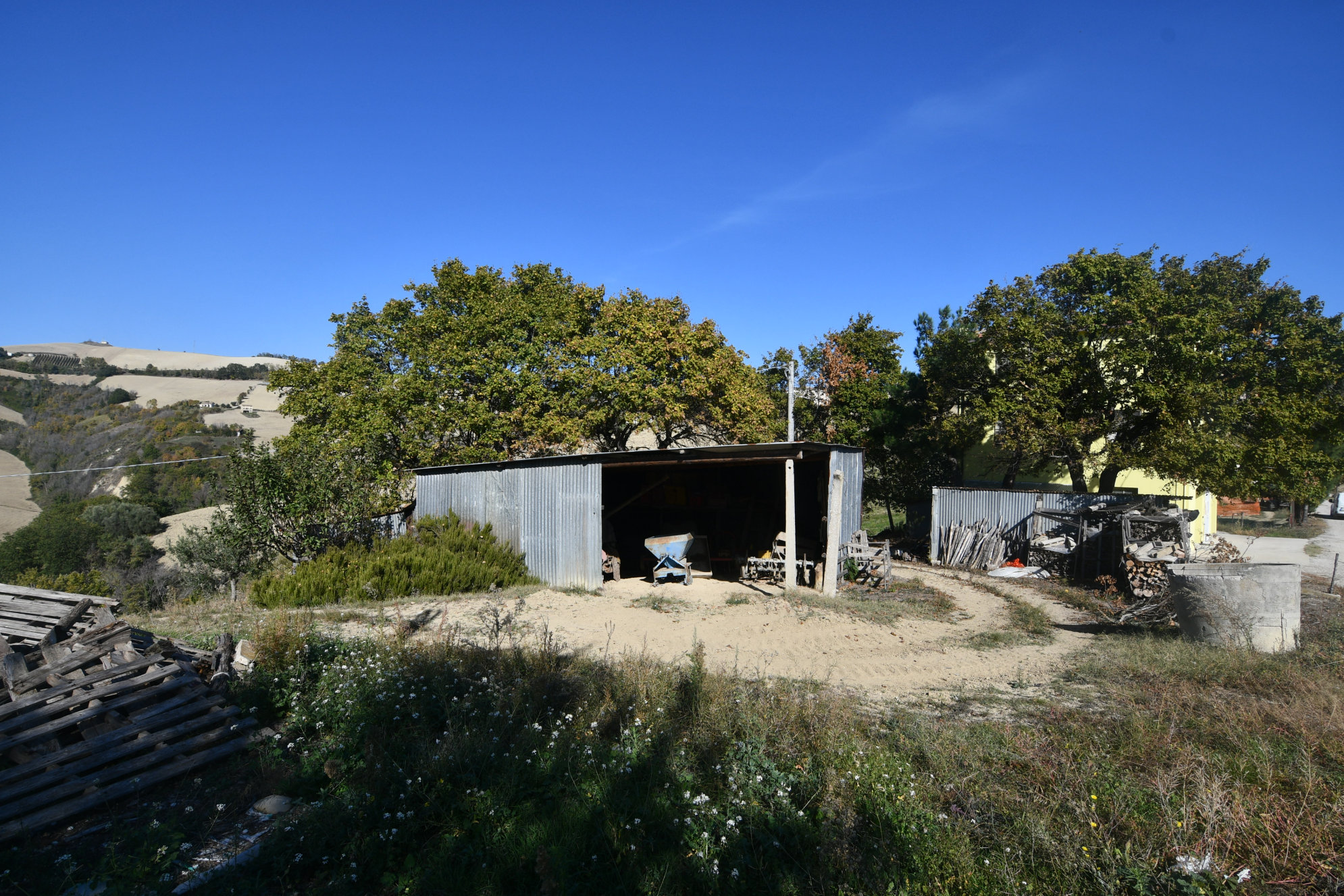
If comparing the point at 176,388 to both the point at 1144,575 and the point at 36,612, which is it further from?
the point at 1144,575

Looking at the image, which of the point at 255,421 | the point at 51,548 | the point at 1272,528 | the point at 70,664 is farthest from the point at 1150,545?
the point at 255,421

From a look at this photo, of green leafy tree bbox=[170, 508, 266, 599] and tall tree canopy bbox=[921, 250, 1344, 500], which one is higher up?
tall tree canopy bbox=[921, 250, 1344, 500]

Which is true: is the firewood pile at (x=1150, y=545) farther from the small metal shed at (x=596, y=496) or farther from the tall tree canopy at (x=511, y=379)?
the tall tree canopy at (x=511, y=379)

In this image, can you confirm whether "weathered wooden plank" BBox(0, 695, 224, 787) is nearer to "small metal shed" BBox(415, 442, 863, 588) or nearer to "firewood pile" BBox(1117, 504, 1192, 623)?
"small metal shed" BBox(415, 442, 863, 588)

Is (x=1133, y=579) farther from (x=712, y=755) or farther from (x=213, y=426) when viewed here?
(x=213, y=426)

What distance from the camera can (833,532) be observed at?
14195 millimetres

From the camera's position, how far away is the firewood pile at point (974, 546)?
1906cm

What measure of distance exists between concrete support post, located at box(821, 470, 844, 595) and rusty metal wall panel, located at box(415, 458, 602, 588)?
4.67 m

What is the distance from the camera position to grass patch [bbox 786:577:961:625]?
12.4 m

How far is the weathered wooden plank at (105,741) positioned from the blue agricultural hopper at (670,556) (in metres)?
10.1

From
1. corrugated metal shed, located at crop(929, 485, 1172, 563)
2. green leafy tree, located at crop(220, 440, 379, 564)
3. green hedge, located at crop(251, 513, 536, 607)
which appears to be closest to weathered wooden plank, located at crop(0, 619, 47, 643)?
green hedge, located at crop(251, 513, 536, 607)

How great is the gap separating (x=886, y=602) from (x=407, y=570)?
9.27 m

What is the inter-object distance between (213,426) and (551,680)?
4684 cm

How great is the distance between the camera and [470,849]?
3.92 metres
